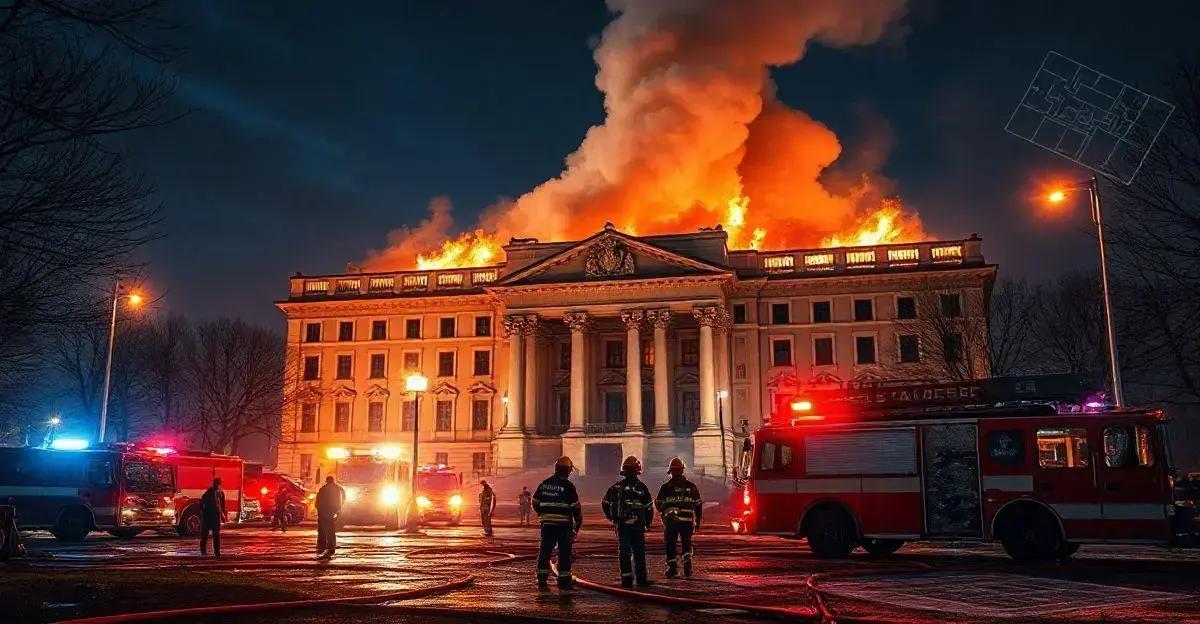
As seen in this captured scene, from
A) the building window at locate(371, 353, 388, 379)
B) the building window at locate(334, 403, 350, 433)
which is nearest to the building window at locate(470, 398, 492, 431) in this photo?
the building window at locate(371, 353, 388, 379)

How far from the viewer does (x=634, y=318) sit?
58.2 meters

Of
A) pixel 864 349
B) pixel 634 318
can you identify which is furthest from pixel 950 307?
pixel 634 318

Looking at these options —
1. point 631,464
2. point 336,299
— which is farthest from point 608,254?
point 631,464

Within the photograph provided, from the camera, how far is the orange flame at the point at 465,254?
3017 inches

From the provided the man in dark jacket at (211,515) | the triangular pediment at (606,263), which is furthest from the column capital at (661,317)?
the man in dark jacket at (211,515)

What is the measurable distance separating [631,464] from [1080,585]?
20.0 feet

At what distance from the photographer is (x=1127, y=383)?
4062cm

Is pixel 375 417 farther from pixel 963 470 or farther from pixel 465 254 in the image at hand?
pixel 963 470

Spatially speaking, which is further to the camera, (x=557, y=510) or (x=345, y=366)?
(x=345, y=366)

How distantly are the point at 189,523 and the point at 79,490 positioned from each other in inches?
135

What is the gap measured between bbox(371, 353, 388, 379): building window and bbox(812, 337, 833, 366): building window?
96.3 ft

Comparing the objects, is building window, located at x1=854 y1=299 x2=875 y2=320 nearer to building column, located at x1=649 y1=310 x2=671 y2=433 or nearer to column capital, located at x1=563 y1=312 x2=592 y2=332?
building column, located at x1=649 y1=310 x2=671 y2=433

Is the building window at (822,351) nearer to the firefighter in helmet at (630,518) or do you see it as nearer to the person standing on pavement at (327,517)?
the person standing on pavement at (327,517)

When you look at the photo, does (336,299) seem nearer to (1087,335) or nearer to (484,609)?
(1087,335)
